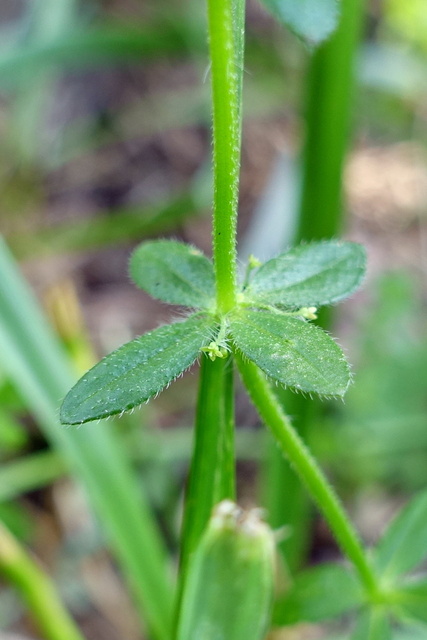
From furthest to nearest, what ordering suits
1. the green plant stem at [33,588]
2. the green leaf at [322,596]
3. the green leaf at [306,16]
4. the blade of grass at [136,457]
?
1. the blade of grass at [136,457]
2. the green plant stem at [33,588]
3. the green leaf at [322,596]
4. the green leaf at [306,16]

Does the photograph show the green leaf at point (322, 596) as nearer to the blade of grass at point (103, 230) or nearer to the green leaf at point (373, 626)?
the green leaf at point (373, 626)

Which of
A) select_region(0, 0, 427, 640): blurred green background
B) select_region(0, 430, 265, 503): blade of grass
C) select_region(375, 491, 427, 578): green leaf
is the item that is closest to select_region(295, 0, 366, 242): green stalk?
select_region(0, 0, 427, 640): blurred green background

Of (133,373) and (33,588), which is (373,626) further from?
(33,588)

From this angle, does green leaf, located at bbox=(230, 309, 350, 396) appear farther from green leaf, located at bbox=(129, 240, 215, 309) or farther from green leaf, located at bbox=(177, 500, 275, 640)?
green leaf, located at bbox=(177, 500, 275, 640)

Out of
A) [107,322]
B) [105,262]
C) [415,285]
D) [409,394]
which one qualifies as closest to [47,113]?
[105,262]

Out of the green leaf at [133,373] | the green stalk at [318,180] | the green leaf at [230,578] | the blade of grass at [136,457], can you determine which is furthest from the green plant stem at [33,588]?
the green leaf at [133,373]

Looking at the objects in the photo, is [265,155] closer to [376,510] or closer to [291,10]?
[376,510]

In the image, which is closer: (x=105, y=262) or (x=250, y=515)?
(x=250, y=515)
